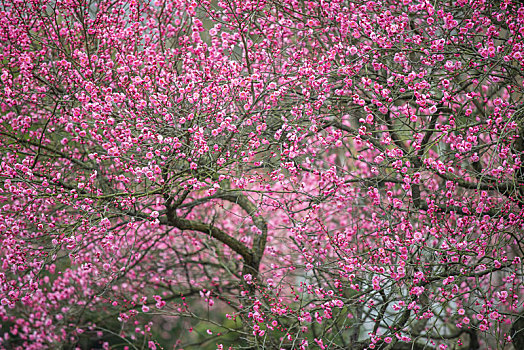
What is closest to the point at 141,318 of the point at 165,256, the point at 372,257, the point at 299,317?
the point at 165,256

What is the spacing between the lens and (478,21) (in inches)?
169

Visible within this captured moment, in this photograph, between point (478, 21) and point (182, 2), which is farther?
point (182, 2)

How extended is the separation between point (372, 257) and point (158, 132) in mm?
2171

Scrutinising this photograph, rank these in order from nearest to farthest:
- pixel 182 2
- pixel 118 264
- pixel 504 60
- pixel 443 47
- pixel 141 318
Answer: pixel 504 60, pixel 443 47, pixel 182 2, pixel 118 264, pixel 141 318

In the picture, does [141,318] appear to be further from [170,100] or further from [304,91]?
[304,91]

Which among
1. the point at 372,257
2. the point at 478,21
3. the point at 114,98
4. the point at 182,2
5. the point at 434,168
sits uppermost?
the point at 182,2

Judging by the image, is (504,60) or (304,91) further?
(304,91)

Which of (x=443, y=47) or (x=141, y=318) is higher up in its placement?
(x=443, y=47)

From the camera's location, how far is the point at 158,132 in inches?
171

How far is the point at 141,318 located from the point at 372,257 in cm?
451

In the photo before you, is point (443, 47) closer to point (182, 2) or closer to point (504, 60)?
point (504, 60)

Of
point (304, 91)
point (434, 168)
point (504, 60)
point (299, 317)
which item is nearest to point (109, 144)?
point (304, 91)

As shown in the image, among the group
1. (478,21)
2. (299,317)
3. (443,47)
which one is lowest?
(299,317)

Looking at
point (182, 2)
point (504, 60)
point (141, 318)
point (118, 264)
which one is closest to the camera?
point (504, 60)
